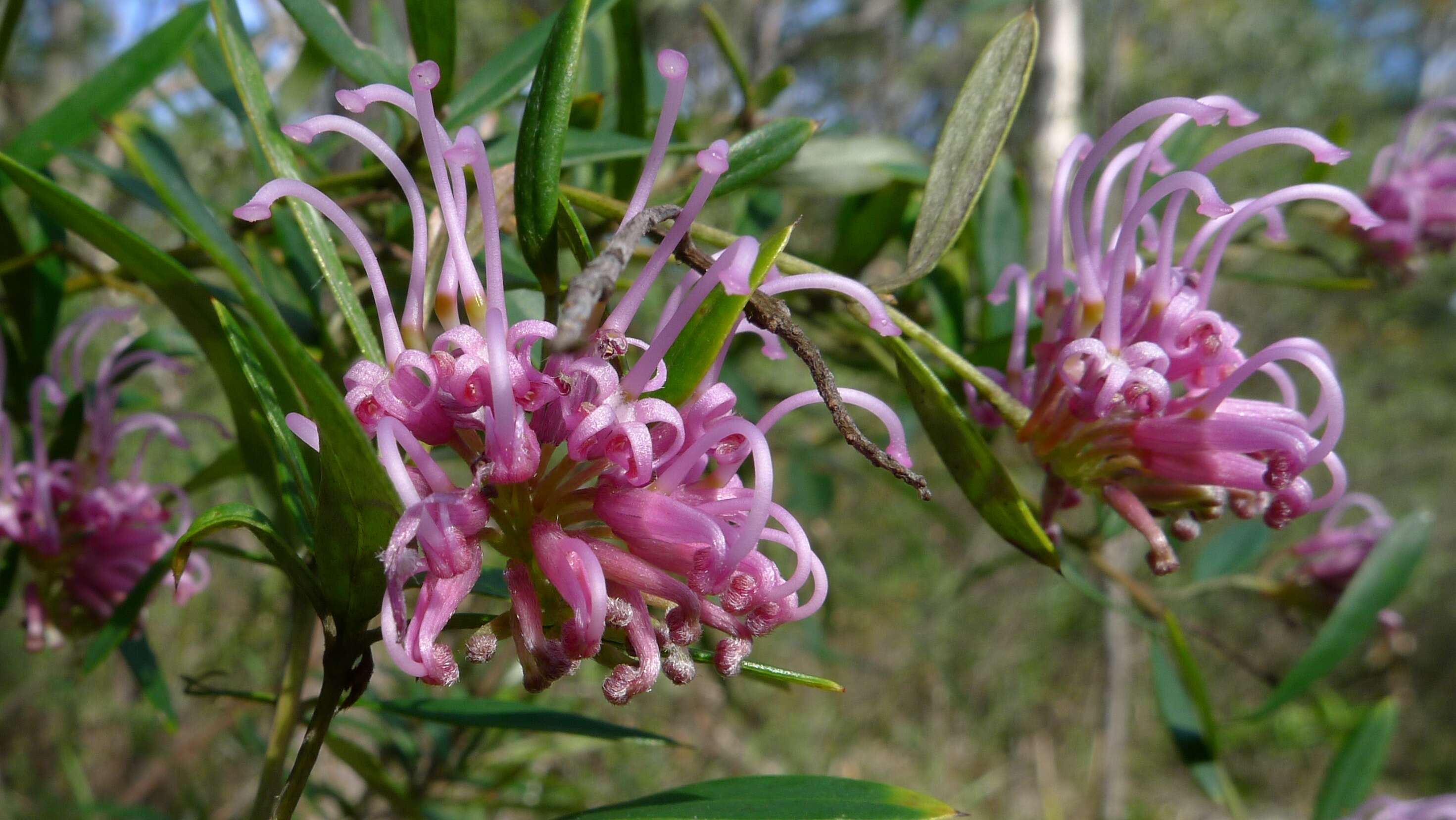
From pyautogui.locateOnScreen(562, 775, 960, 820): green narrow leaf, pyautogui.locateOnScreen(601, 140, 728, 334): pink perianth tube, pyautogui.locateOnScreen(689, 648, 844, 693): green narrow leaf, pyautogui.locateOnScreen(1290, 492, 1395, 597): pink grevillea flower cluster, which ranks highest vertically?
pyautogui.locateOnScreen(601, 140, 728, 334): pink perianth tube

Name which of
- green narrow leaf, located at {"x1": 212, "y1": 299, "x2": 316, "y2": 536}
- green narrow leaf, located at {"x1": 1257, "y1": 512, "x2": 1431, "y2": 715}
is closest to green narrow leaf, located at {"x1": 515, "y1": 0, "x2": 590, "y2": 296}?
green narrow leaf, located at {"x1": 212, "y1": 299, "x2": 316, "y2": 536}

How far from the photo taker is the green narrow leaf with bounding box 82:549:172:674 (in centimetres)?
62

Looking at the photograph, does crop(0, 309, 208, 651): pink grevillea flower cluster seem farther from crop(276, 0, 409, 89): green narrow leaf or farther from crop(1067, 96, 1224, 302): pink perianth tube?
crop(1067, 96, 1224, 302): pink perianth tube

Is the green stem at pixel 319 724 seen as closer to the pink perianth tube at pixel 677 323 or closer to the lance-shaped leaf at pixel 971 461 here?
the pink perianth tube at pixel 677 323

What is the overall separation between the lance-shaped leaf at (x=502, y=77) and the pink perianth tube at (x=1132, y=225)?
1.15 ft

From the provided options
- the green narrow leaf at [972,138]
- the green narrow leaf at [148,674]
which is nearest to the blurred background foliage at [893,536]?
the green narrow leaf at [148,674]

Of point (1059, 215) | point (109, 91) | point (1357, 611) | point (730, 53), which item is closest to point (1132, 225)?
point (1059, 215)

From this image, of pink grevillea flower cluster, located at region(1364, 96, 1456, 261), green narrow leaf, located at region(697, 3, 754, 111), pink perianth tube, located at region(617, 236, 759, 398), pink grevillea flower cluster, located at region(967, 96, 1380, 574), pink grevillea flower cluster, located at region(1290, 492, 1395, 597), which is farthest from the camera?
pink grevillea flower cluster, located at region(1364, 96, 1456, 261)

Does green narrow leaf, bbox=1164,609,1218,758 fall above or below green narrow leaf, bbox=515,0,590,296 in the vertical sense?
below

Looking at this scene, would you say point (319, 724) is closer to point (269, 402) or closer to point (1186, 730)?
point (269, 402)

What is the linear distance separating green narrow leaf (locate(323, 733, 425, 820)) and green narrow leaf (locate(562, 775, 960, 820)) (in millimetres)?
280

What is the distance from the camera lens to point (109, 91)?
674 millimetres

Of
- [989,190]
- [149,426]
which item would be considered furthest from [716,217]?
[149,426]

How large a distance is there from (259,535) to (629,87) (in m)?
0.42
